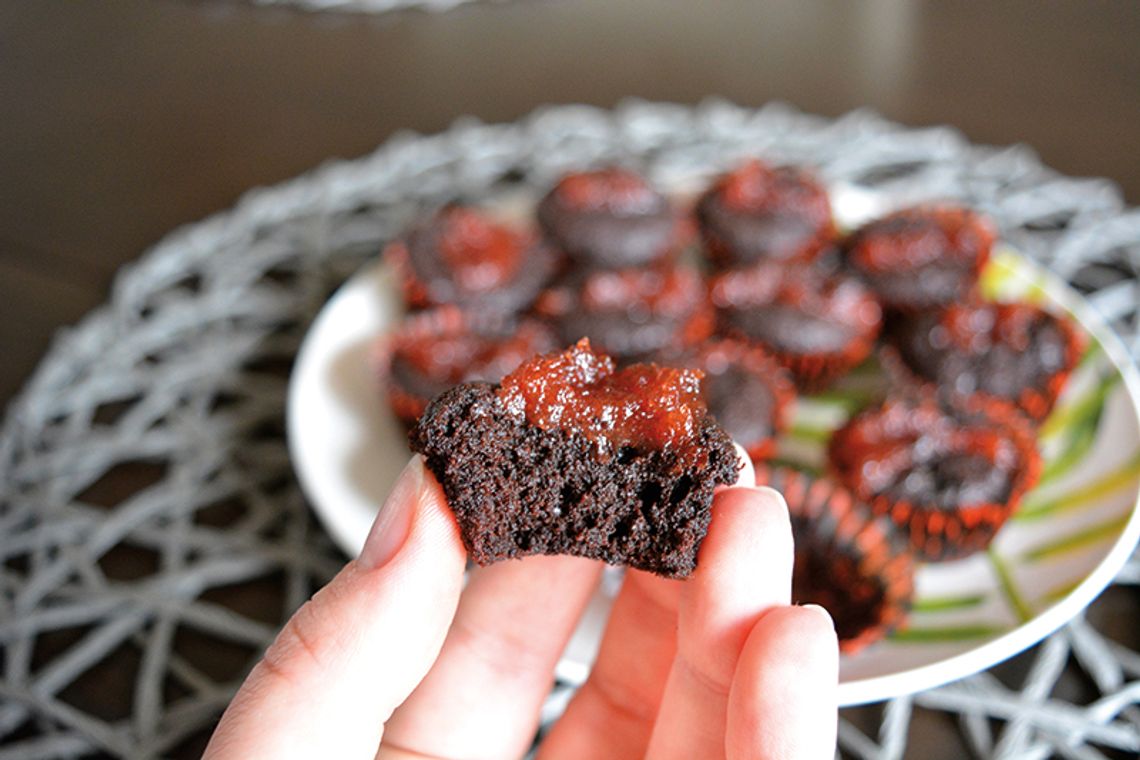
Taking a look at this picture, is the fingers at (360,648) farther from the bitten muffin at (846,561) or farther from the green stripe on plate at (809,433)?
the green stripe on plate at (809,433)

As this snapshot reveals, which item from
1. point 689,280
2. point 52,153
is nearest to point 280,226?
point 52,153

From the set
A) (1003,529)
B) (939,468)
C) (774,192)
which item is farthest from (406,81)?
(1003,529)

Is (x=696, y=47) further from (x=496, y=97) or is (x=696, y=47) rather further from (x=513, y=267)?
(x=513, y=267)

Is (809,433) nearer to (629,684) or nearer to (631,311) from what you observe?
(631,311)

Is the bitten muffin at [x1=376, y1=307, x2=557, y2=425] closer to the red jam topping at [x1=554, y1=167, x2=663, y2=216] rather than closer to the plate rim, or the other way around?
the plate rim

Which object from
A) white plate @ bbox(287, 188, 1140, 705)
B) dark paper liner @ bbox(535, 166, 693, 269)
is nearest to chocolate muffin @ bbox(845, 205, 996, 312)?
white plate @ bbox(287, 188, 1140, 705)

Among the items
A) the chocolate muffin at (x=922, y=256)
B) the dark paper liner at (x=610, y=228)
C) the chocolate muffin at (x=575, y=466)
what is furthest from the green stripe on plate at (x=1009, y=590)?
the dark paper liner at (x=610, y=228)
